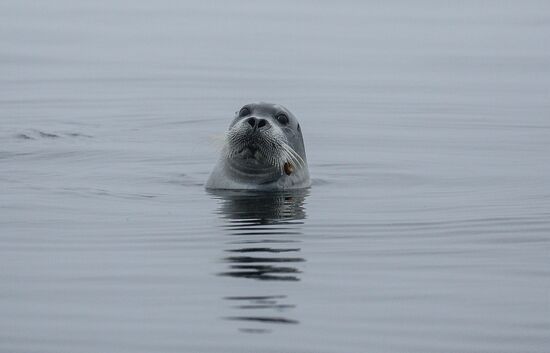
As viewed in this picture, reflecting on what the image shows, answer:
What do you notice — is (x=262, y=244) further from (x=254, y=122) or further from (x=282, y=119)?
(x=282, y=119)

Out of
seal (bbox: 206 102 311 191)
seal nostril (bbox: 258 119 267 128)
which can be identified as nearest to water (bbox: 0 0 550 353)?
seal (bbox: 206 102 311 191)

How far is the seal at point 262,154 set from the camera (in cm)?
1238

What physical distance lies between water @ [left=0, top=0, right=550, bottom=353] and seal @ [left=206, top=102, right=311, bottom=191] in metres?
0.26

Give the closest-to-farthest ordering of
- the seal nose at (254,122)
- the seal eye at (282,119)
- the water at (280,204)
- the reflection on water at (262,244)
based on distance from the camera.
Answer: the water at (280,204) → the reflection on water at (262,244) → the seal nose at (254,122) → the seal eye at (282,119)

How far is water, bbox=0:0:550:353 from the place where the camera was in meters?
7.67

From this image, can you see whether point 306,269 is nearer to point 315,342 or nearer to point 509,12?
point 315,342

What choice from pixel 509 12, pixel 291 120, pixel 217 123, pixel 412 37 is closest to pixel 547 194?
pixel 291 120

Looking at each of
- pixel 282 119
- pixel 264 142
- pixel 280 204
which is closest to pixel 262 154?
pixel 264 142

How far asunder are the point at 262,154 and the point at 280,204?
696mm

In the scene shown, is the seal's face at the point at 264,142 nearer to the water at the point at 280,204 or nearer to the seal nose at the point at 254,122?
the seal nose at the point at 254,122

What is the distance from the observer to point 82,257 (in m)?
9.34

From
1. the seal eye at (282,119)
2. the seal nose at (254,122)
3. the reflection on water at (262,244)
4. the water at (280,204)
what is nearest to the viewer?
the water at (280,204)

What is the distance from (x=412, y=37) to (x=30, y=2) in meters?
13.7

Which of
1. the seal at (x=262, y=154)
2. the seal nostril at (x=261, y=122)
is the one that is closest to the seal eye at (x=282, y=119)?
the seal at (x=262, y=154)
